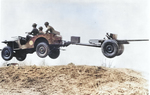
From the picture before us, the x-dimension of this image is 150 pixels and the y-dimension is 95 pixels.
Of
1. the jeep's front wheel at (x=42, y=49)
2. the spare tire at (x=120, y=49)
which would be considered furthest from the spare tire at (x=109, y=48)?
the jeep's front wheel at (x=42, y=49)

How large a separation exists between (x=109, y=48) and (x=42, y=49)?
2995 millimetres

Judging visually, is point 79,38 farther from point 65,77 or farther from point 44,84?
point 44,84

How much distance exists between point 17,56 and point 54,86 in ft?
10.2

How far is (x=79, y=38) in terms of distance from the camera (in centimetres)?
848

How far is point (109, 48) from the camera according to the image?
25.7 ft

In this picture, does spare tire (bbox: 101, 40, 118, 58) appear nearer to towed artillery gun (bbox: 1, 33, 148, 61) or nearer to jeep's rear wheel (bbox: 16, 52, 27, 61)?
towed artillery gun (bbox: 1, 33, 148, 61)

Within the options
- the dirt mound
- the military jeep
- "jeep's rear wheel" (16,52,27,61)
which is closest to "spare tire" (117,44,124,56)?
the dirt mound

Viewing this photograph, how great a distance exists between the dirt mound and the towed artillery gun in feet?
2.52

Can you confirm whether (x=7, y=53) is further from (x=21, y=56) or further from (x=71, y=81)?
(x=71, y=81)

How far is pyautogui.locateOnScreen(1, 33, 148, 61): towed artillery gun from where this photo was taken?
7.84 meters

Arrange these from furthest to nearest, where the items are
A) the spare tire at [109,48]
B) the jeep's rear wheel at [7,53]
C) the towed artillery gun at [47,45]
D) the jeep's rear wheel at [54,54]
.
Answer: the jeep's rear wheel at [7,53]
the jeep's rear wheel at [54,54]
the towed artillery gun at [47,45]
the spare tire at [109,48]

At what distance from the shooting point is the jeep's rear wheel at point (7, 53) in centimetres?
1029

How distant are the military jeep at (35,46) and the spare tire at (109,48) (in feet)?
5.99

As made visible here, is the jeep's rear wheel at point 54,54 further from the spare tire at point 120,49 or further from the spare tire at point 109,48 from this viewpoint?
the spare tire at point 120,49
